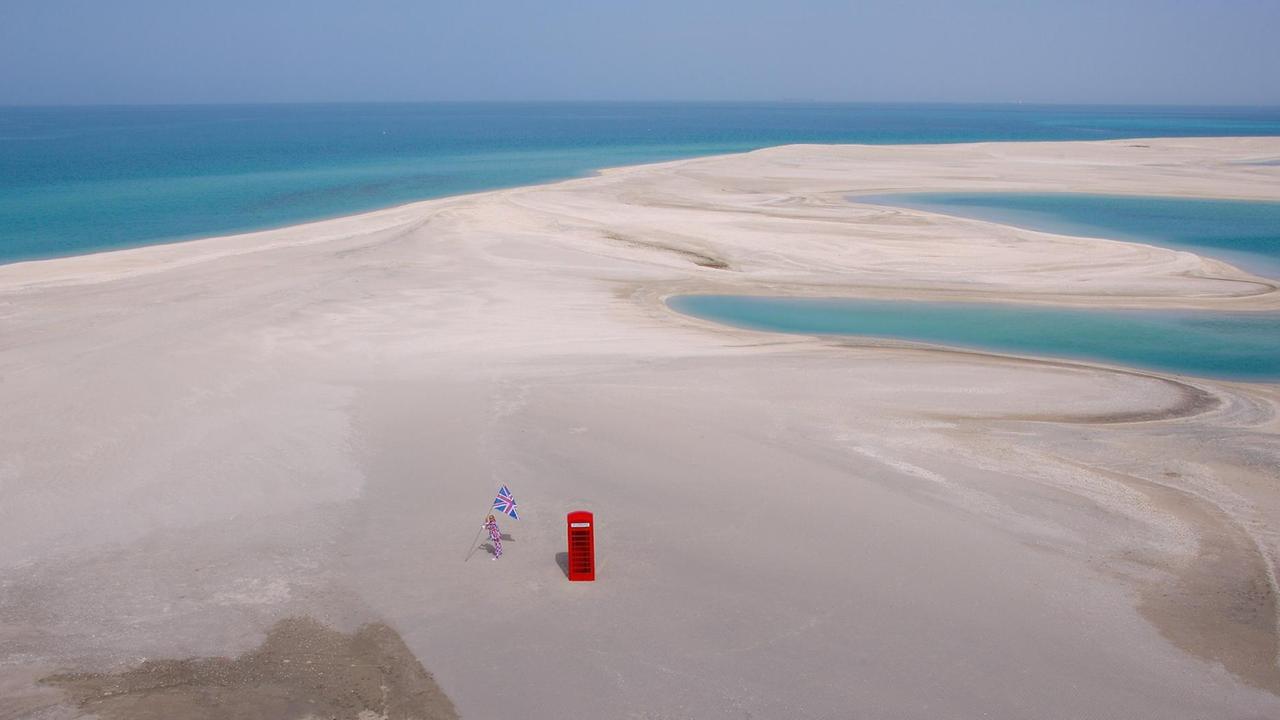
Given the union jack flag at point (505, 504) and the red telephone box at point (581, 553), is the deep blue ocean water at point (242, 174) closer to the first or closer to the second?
the union jack flag at point (505, 504)

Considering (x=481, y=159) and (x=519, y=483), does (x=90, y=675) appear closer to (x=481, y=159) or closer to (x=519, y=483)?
(x=519, y=483)

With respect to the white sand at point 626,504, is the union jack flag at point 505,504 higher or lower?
higher

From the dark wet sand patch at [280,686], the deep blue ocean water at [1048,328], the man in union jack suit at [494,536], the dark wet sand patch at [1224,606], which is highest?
the man in union jack suit at [494,536]

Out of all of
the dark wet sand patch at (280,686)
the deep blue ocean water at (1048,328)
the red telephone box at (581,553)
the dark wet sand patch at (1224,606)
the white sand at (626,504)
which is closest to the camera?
the dark wet sand patch at (280,686)

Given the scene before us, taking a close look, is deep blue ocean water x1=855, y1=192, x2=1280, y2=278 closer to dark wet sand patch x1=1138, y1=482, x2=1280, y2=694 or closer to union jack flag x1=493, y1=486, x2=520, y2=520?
dark wet sand patch x1=1138, y1=482, x2=1280, y2=694

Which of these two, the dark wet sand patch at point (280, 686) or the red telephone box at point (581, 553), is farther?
the red telephone box at point (581, 553)

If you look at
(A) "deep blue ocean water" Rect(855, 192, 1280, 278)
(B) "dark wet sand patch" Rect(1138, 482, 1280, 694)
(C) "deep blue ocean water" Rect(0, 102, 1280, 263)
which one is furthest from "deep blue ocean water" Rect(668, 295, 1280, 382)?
(C) "deep blue ocean water" Rect(0, 102, 1280, 263)

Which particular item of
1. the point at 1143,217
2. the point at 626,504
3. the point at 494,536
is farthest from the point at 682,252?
the point at 1143,217

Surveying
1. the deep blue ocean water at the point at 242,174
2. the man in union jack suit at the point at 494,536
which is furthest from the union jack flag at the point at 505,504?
the deep blue ocean water at the point at 242,174

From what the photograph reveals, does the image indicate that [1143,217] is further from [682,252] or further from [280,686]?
[280,686]
